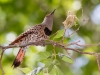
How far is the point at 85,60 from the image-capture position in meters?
7.66

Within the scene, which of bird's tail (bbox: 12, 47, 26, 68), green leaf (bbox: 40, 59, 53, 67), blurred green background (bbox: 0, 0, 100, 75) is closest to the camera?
green leaf (bbox: 40, 59, 53, 67)

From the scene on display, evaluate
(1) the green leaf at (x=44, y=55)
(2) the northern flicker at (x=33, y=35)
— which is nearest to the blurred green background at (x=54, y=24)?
(2) the northern flicker at (x=33, y=35)

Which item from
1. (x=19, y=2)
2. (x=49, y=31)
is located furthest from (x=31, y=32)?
(x=19, y=2)

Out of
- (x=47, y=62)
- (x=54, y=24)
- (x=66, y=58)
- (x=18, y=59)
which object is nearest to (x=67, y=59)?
(x=66, y=58)

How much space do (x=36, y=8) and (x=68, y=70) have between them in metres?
1.36

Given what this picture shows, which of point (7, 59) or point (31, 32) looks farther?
point (7, 59)

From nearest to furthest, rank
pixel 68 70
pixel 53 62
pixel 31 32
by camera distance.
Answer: pixel 53 62, pixel 31 32, pixel 68 70

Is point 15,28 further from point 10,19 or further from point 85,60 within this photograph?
point 85,60

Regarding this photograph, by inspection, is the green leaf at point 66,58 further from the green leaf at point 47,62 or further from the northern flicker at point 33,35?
the northern flicker at point 33,35

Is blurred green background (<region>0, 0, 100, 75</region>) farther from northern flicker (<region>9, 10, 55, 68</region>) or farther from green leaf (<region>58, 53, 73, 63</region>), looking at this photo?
green leaf (<region>58, 53, 73, 63</region>)

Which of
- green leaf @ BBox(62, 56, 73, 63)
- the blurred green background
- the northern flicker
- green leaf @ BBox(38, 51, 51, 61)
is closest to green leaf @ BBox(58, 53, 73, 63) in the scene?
green leaf @ BBox(62, 56, 73, 63)

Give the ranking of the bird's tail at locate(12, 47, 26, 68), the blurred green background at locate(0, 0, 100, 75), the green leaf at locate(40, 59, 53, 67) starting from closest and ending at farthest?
the green leaf at locate(40, 59, 53, 67) → the bird's tail at locate(12, 47, 26, 68) → the blurred green background at locate(0, 0, 100, 75)

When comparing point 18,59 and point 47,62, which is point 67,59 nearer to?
point 47,62

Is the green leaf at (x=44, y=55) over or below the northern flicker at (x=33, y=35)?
below
